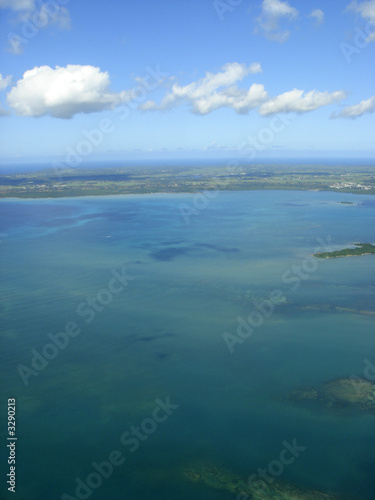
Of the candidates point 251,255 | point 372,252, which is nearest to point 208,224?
point 251,255

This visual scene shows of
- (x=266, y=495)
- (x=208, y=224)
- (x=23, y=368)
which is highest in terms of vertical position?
(x=208, y=224)

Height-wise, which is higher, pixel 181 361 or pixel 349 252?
pixel 349 252

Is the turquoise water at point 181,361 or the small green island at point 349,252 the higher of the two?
the small green island at point 349,252

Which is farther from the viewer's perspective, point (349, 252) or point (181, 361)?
point (349, 252)

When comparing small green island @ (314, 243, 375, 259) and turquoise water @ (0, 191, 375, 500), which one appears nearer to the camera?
turquoise water @ (0, 191, 375, 500)

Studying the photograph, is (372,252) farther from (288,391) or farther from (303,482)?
(303,482)

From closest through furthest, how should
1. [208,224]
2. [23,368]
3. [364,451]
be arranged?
1. [364,451]
2. [23,368]
3. [208,224]

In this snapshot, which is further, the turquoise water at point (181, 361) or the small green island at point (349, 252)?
the small green island at point (349, 252)

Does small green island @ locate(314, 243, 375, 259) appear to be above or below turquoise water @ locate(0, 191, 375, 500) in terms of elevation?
above
